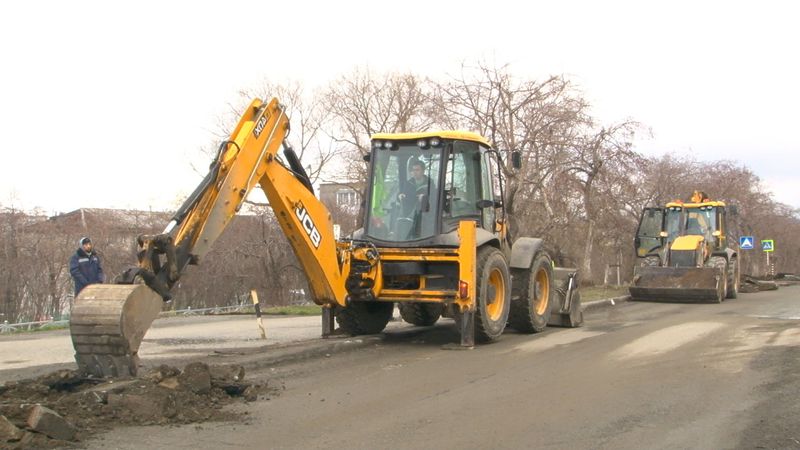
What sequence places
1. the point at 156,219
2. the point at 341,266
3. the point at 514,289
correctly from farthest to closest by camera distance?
the point at 156,219 → the point at 514,289 → the point at 341,266

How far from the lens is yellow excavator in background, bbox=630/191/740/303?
20.5 meters

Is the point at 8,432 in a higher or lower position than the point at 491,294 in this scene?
lower

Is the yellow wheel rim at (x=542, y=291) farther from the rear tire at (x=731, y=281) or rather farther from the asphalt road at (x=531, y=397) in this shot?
the rear tire at (x=731, y=281)

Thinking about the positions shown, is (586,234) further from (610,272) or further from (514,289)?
(514,289)

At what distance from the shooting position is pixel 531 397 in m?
7.23

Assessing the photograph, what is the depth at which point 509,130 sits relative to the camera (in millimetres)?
24828

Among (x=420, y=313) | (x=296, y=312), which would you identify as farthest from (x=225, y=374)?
(x=296, y=312)

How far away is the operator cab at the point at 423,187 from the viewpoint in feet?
35.0

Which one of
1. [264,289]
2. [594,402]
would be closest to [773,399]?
[594,402]

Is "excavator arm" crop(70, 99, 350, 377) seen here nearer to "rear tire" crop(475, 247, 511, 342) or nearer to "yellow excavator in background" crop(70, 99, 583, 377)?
"yellow excavator in background" crop(70, 99, 583, 377)

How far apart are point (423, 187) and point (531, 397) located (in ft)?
14.2

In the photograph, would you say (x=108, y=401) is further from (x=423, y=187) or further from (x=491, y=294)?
(x=491, y=294)

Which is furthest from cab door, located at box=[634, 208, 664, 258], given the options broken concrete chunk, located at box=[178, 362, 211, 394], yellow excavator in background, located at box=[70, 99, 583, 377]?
broken concrete chunk, located at box=[178, 362, 211, 394]

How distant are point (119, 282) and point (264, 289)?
1334 inches
